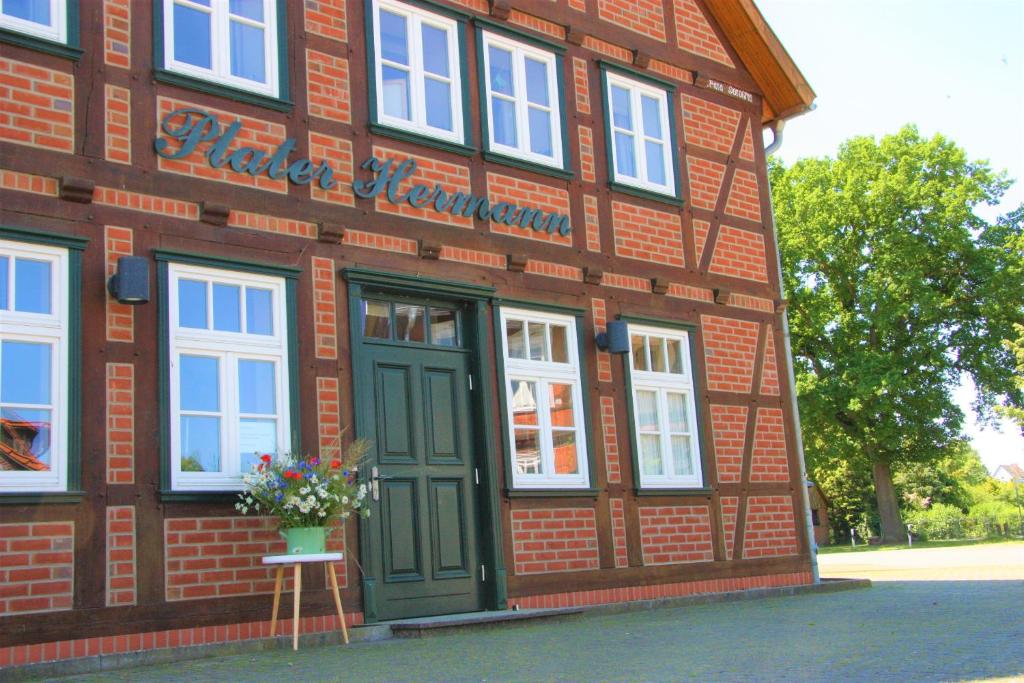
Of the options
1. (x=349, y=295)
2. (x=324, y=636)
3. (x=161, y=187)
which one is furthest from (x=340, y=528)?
(x=161, y=187)

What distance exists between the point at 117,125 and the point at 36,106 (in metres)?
0.55

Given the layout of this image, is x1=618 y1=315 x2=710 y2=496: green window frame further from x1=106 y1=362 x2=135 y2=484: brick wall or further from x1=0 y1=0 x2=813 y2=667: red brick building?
x1=106 y1=362 x2=135 y2=484: brick wall

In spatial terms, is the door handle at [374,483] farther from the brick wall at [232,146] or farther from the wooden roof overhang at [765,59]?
the wooden roof overhang at [765,59]

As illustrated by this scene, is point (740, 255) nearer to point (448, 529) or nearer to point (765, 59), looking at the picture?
point (765, 59)

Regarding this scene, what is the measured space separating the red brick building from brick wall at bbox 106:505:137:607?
18mm

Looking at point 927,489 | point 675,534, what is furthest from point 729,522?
point 927,489

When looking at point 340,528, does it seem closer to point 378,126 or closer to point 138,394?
point 138,394

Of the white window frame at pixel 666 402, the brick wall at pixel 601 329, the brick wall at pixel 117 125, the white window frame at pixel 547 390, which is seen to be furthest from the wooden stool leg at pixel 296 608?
the white window frame at pixel 666 402

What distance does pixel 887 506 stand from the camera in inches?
1426

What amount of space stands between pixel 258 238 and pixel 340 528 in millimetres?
2181

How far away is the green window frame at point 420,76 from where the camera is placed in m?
9.79

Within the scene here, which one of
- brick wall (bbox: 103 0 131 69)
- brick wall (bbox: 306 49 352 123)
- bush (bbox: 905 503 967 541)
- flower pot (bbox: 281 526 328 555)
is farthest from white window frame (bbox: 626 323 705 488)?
bush (bbox: 905 503 967 541)

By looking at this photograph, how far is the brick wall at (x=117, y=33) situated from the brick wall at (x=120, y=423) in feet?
6.91

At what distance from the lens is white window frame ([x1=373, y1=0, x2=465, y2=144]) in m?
9.86
